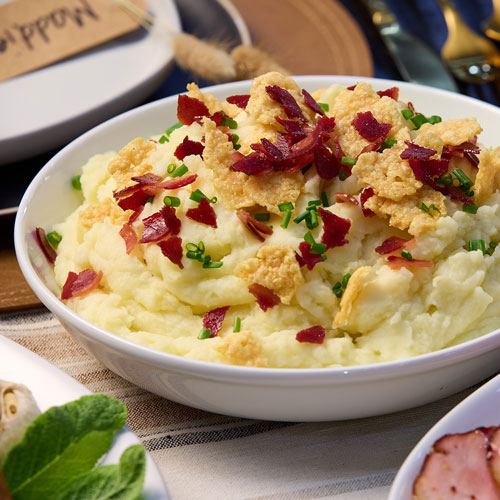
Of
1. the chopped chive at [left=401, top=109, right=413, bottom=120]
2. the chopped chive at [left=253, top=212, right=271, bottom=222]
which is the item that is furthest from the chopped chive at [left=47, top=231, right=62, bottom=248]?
the chopped chive at [left=401, top=109, right=413, bottom=120]

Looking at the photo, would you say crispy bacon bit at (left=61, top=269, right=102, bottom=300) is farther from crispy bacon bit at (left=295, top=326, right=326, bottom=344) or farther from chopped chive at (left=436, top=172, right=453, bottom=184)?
chopped chive at (left=436, top=172, right=453, bottom=184)

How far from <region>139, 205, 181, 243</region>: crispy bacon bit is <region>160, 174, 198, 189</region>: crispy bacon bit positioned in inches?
4.5

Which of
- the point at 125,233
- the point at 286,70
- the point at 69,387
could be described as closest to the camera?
the point at 69,387

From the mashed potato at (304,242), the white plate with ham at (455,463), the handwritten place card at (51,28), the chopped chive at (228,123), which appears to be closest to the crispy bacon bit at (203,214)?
the mashed potato at (304,242)

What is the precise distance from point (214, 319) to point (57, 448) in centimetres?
80

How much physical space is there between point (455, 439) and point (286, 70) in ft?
11.2

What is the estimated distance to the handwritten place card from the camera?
5.06 m

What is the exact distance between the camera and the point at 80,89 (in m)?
4.87

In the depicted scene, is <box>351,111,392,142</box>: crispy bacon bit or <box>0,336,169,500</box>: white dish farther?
<box>351,111,392,142</box>: crispy bacon bit

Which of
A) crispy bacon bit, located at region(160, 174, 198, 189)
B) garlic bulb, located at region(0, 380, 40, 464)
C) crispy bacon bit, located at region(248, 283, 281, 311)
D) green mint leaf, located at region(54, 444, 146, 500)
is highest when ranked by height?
crispy bacon bit, located at region(160, 174, 198, 189)

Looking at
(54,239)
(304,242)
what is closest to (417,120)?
(304,242)

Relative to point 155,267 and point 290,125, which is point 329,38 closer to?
point 290,125

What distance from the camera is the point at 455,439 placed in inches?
90.2

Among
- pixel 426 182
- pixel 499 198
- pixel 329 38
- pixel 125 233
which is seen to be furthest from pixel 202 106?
pixel 329 38
